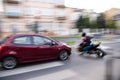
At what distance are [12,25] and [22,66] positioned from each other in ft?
78.3

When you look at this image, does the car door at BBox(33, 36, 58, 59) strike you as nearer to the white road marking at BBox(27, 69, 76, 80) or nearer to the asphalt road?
the asphalt road

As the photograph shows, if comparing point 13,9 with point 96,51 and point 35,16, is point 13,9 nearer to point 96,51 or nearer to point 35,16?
point 35,16

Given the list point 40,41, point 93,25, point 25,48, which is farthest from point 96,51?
point 93,25

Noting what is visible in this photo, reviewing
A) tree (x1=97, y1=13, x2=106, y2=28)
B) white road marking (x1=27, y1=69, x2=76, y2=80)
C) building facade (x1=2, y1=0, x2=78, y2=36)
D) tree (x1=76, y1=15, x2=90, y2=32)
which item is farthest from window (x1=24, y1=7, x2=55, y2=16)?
white road marking (x1=27, y1=69, x2=76, y2=80)

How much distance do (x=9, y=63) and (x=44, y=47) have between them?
1736 millimetres

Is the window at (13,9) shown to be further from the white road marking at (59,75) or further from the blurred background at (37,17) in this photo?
the white road marking at (59,75)

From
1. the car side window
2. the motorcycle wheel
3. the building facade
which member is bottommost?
the motorcycle wheel

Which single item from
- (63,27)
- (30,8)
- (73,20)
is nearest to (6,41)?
(30,8)

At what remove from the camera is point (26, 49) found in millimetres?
7859

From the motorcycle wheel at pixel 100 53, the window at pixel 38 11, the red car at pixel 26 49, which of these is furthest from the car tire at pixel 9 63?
the window at pixel 38 11

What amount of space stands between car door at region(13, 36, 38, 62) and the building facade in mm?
22280

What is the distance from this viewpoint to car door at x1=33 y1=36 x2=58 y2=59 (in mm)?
8242

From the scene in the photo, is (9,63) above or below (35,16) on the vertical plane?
below

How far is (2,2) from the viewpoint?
28922 mm
